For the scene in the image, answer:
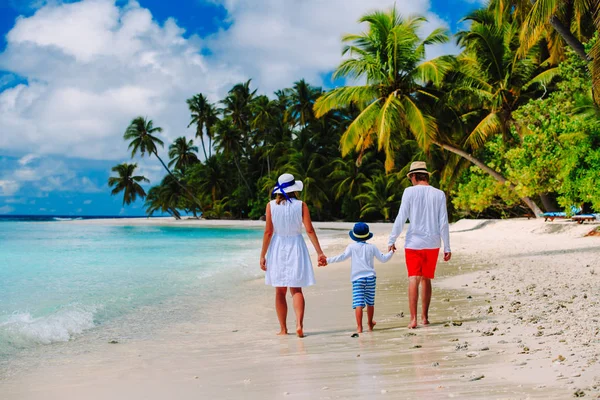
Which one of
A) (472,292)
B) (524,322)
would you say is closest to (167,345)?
(524,322)

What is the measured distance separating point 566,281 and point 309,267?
4.03 metres

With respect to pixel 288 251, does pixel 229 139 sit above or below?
above

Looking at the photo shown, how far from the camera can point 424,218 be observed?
489cm

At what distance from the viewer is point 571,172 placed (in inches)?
510

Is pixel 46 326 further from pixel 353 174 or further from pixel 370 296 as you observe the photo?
pixel 353 174

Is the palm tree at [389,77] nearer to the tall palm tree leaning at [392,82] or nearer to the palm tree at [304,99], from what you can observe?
the tall palm tree leaning at [392,82]

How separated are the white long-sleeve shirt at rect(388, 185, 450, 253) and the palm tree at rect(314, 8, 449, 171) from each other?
14.1 metres

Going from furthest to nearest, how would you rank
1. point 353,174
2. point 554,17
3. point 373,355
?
point 353,174, point 554,17, point 373,355

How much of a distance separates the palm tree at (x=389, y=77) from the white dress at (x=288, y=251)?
47.0 feet

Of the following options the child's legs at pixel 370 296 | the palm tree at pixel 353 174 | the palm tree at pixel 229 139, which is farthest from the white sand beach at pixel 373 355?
the palm tree at pixel 229 139

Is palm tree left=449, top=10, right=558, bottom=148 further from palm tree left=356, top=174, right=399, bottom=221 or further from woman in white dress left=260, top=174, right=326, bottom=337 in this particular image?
woman in white dress left=260, top=174, right=326, bottom=337

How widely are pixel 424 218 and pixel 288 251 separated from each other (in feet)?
4.15

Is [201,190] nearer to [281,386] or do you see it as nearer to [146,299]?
[146,299]

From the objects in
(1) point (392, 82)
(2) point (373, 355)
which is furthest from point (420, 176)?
(1) point (392, 82)
